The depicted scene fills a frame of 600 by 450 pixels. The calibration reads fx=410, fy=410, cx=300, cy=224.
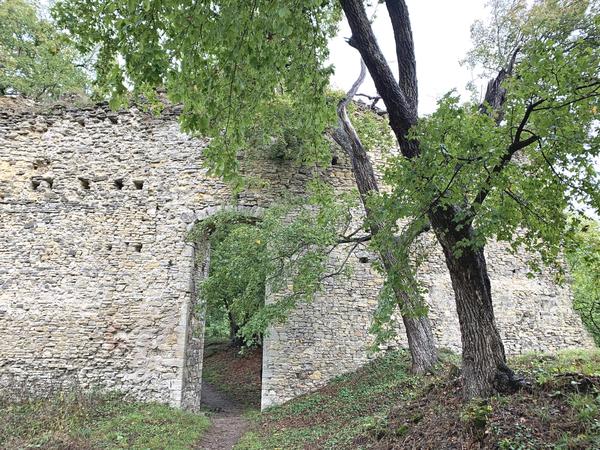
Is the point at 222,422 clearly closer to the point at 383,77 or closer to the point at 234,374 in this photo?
the point at 234,374

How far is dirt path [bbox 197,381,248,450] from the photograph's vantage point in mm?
6266

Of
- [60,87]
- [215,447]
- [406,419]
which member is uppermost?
[60,87]

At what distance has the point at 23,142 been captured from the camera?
9234 mm

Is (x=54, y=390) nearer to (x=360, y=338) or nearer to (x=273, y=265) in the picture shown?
(x=273, y=265)

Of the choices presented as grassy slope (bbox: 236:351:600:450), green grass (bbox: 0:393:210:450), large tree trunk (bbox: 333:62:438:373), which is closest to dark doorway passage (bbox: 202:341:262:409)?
green grass (bbox: 0:393:210:450)

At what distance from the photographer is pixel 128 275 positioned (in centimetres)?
840

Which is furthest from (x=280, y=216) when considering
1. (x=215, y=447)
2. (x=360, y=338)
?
(x=215, y=447)

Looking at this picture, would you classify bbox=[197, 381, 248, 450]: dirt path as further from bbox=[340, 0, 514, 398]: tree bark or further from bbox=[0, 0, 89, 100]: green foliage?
bbox=[0, 0, 89, 100]: green foliage

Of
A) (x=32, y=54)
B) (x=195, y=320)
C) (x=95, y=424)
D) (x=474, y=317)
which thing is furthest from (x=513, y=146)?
(x=32, y=54)

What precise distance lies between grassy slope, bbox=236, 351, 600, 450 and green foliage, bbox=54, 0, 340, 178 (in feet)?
10.3

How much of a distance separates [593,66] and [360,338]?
6.69 meters

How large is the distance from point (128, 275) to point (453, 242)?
672 centimetres

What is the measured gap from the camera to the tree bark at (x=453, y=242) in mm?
3877

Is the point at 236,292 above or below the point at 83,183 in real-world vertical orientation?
below
